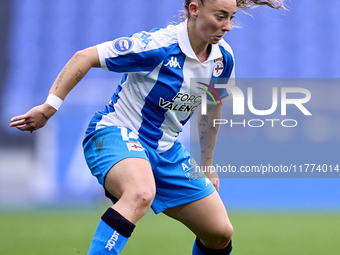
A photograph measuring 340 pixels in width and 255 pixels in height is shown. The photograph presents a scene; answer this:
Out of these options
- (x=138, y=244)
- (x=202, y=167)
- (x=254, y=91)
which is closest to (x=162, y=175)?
(x=202, y=167)

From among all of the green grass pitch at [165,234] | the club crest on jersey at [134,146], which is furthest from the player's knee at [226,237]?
the green grass pitch at [165,234]

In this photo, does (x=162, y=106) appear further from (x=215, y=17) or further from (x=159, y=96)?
A: (x=215, y=17)

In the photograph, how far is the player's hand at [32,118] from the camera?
2547 millimetres

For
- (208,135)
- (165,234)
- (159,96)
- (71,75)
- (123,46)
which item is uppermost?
(123,46)

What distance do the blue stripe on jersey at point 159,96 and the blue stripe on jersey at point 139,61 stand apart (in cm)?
5

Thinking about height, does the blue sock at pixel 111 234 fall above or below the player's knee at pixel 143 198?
below

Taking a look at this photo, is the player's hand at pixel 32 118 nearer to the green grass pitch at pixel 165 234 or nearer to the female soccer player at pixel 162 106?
the female soccer player at pixel 162 106

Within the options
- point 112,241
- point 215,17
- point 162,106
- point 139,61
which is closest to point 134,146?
point 162,106

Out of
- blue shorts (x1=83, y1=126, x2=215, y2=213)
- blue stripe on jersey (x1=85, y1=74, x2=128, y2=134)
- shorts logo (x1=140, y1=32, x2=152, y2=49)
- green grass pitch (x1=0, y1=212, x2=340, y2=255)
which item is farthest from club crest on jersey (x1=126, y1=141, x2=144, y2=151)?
green grass pitch (x1=0, y1=212, x2=340, y2=255)

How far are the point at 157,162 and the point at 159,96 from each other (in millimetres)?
380

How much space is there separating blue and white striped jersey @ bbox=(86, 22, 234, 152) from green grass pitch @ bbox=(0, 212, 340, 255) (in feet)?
3.89

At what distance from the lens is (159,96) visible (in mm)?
2959

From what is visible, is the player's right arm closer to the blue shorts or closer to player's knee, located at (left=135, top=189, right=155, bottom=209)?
the blue shorts

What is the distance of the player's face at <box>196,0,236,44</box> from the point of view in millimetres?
2869
